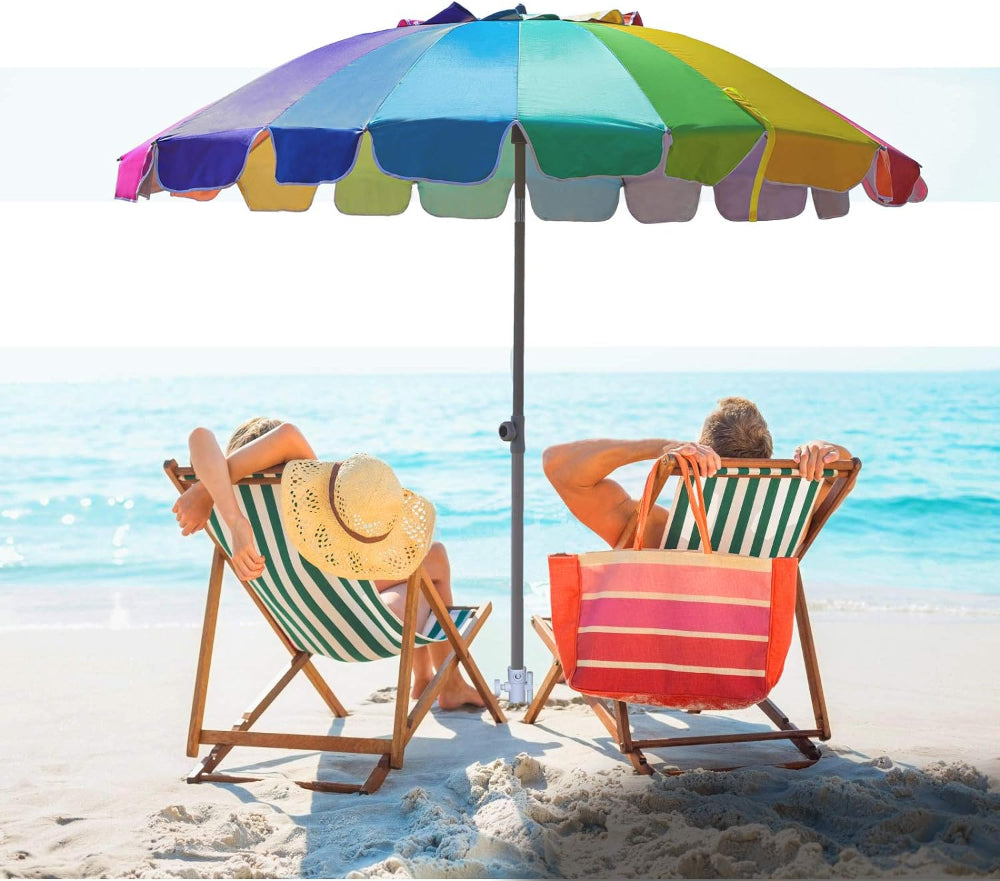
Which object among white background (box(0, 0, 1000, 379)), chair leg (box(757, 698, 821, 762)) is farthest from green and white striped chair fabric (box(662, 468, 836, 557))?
white background (box(0, 0, 1000, 379))

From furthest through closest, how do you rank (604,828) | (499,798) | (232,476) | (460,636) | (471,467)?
(471,467), (460,636), (232,476), (499,798), (604,828)

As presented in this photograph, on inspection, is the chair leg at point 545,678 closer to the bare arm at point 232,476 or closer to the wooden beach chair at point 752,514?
the wooden beach chair at point 752,514

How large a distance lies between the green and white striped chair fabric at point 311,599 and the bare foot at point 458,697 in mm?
575

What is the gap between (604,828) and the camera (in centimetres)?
281

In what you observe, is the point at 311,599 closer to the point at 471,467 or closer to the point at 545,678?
the point at 545,678

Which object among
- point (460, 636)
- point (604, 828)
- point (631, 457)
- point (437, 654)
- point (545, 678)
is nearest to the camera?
point (604, 828)

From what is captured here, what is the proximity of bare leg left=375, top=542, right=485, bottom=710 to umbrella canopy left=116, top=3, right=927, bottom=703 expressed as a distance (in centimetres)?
18

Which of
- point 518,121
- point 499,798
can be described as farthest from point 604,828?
point 518,121

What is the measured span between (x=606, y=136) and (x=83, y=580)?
25.9ft

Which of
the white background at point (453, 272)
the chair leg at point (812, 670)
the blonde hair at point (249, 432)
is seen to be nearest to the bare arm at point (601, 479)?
the chair leg at point (812, 670)

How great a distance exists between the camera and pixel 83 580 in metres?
9.49

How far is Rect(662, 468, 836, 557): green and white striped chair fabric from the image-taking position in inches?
121

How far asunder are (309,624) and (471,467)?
14112mm

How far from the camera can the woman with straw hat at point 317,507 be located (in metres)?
3.04
